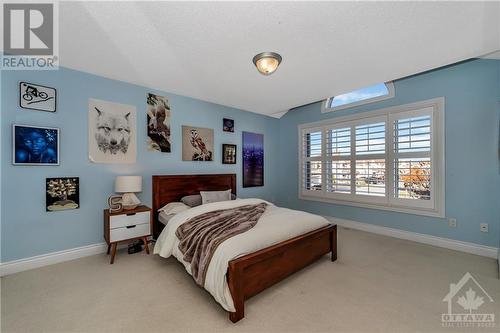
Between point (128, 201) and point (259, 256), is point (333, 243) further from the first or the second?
point (128, 201)

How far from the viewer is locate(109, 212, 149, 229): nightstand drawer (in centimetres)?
269

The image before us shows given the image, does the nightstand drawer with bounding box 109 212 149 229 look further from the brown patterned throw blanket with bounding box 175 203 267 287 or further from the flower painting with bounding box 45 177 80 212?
the brown patterned throw blanket with bounding box 175 203 267 287

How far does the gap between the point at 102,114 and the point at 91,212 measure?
139 cm

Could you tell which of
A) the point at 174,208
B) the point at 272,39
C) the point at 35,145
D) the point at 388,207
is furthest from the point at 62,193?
the point at 388,207

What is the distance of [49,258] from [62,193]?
0.81m

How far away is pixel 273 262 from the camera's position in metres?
2.07

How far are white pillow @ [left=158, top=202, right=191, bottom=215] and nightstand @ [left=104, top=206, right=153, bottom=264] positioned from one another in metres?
0.30

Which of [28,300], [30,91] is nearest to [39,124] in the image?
[30,91]

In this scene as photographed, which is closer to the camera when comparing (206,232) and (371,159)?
(206,232)

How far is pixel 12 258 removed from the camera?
241cm

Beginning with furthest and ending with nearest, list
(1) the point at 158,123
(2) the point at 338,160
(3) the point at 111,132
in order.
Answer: (2) the point at 338,160 < (1) the point at 158,123 < (3) the point at 111,132

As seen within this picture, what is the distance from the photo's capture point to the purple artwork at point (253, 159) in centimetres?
481

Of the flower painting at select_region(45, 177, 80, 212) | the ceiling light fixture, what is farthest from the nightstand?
the ceiling light fixture

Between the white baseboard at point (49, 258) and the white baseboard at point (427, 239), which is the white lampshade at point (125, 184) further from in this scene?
the white baseboard at point (427, 239)
